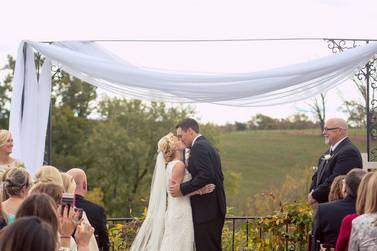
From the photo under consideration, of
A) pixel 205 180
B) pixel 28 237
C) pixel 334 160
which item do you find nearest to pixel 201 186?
pixel 205 180

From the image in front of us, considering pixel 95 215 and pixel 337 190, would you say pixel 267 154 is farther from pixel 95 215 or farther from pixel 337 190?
pixel 95 215

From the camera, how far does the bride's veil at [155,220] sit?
24.6 feet

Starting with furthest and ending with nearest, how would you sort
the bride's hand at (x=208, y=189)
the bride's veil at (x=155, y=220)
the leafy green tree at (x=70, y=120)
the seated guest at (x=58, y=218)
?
1. the leafy green tree at (x=70, y=120)
2. the bride's veil at (x=155, y=220)
3. the bride's hand at (x=208, y=189)
4. the seated guest at (x=58, y=218)

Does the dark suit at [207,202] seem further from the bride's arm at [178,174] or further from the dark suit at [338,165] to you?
the dark suit at [338,165]

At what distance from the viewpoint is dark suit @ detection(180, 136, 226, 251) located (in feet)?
22.7

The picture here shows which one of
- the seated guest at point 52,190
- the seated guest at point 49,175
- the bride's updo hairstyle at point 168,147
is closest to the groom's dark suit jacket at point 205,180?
the bride's updo hairstyle at point 168,147

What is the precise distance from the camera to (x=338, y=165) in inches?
257

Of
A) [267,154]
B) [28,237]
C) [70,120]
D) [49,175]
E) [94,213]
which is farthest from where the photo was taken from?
[267,154]

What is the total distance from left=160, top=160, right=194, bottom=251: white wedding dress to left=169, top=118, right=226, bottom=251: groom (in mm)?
90

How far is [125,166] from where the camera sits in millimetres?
28688

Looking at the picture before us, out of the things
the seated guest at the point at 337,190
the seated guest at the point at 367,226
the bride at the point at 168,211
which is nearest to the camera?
the seated guest at the point at 367,226

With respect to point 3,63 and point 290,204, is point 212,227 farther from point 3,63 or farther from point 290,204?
point 3,63

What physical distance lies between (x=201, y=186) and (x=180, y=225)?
552 millimetres

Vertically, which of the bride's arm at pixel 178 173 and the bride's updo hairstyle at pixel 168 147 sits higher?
the bride's updo hairstyle at pixel 168 147
